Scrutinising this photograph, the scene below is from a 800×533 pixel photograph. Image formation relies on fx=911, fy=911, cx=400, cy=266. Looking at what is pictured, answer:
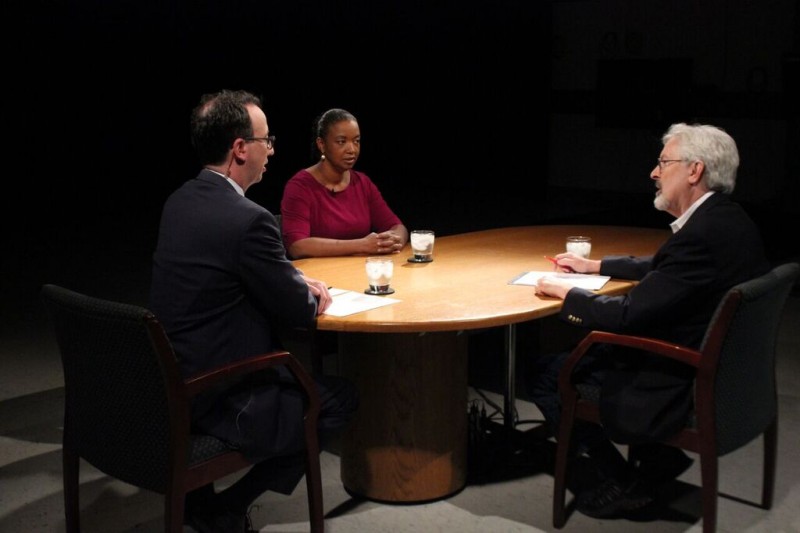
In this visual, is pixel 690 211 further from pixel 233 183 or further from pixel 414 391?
pixel 233 183

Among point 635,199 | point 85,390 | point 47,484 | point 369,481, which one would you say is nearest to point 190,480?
point 85,390

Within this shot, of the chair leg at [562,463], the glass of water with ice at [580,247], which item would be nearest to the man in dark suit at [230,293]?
the chair leg at [562,463]

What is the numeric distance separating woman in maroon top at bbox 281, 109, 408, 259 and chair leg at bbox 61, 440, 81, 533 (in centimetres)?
137

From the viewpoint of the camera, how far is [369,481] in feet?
10.2

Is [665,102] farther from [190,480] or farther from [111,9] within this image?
[190,480]

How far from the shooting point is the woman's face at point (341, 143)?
384cm

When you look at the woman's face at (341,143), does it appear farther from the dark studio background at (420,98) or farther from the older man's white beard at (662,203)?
the dark studio background at (420,98)

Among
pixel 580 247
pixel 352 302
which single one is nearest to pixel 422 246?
pixel 580 247

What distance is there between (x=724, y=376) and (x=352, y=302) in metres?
1.09

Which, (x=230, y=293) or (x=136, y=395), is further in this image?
(x=230, y=293)

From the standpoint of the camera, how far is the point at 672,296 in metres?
2.56

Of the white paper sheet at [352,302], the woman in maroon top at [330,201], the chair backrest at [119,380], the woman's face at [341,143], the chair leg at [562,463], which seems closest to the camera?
the chair backrest at [119,380]

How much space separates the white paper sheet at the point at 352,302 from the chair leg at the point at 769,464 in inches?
51.6

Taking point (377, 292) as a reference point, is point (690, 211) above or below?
above
